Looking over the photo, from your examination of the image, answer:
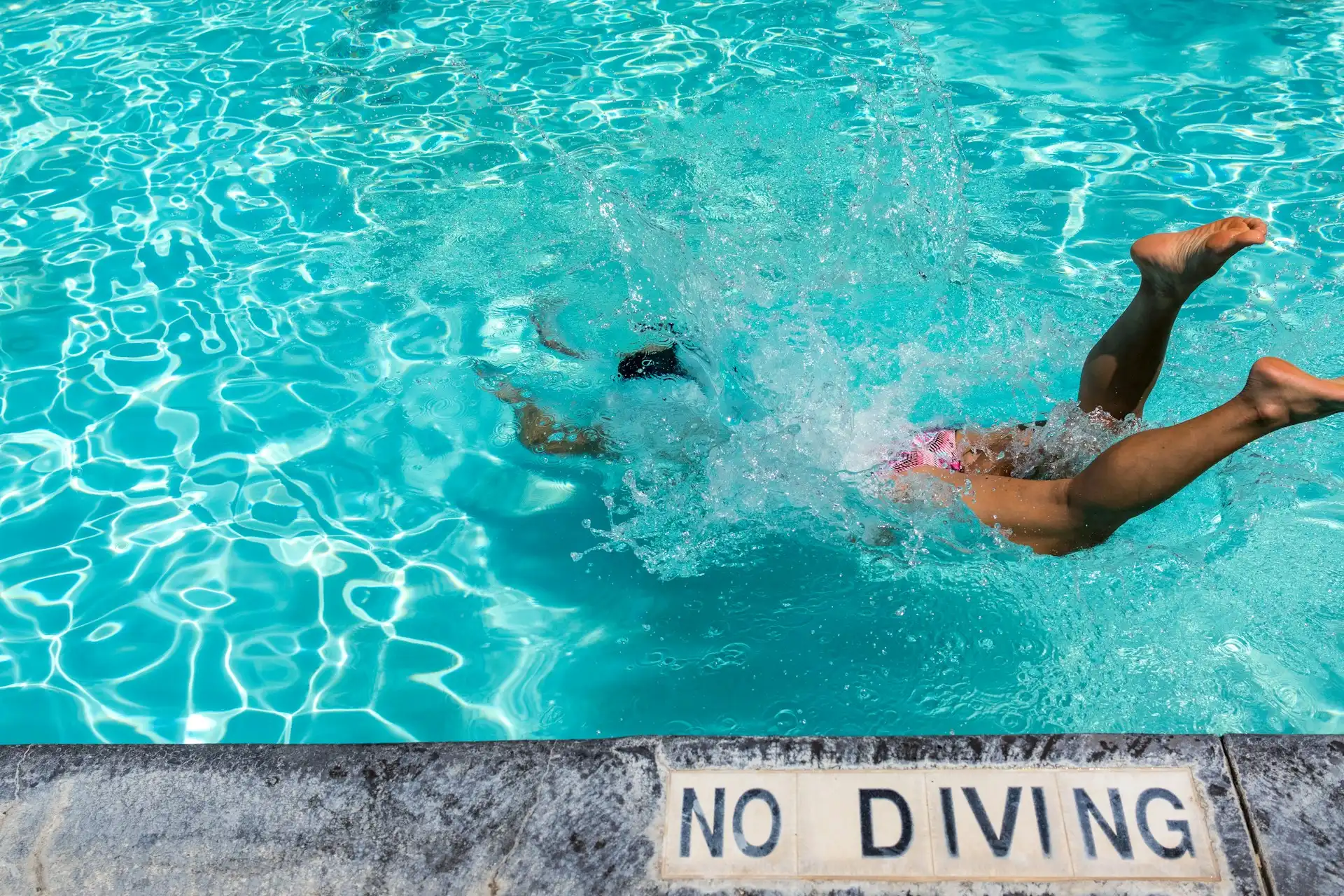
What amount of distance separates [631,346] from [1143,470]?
2453 mm

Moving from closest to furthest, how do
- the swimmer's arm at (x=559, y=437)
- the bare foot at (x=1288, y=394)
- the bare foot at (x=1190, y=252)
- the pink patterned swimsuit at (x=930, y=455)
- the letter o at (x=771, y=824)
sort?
the letter o at (x=771, y=824) → the bare foot at (x=1288, y=394) → the bare foot at (x=1190, y=252) → the pink patterned swimsuit at (x=930, y=455) → the swimmer's arm at (x=559, y=437)

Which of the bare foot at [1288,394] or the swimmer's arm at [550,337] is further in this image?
the swimmer's arm at [550,337]

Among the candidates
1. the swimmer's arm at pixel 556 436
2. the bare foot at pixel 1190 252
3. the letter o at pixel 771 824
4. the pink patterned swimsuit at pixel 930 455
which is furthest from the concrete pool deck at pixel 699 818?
the swimmer's arm at pixel 556 436

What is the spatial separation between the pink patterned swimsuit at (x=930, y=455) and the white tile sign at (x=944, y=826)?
1535mm

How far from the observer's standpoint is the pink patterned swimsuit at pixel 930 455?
352 cm

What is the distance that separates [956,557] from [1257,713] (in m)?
0.99

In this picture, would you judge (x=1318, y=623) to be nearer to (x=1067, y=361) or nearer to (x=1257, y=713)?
(x=1257, y=713)

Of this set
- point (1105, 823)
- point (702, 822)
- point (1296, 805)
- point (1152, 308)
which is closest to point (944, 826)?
point (1105, 823)

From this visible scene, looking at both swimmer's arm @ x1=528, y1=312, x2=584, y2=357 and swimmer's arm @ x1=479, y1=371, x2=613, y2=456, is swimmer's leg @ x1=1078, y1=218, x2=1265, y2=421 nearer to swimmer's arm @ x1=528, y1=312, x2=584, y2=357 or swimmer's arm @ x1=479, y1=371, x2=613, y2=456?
swimmer's arm @ x1=479, y1=371, x2=613, y2=456

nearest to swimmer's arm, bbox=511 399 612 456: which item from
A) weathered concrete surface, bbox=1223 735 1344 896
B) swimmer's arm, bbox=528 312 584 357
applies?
swimmer's arm, bbox=528 312 584 357

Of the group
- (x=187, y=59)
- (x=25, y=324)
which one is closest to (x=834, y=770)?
(x=25, y=324)

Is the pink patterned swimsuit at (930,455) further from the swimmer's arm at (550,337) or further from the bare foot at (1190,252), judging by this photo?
the swimmer's arm at (550,337)

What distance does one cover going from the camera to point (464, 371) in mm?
4555

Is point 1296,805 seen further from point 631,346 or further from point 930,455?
point 631,346
